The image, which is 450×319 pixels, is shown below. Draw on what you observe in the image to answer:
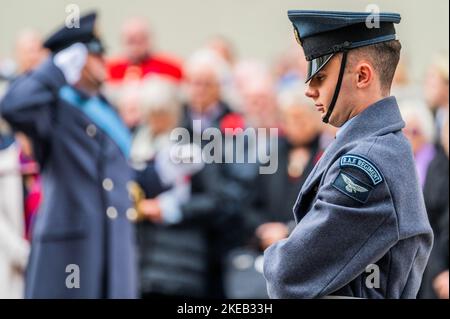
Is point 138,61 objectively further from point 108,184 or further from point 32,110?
point 32,110

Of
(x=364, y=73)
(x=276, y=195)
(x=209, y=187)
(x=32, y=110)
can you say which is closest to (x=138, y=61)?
(x=209, y=187)

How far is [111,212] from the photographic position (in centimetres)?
581

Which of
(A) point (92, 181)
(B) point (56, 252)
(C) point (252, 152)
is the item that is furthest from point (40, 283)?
(C) point (252, 152)

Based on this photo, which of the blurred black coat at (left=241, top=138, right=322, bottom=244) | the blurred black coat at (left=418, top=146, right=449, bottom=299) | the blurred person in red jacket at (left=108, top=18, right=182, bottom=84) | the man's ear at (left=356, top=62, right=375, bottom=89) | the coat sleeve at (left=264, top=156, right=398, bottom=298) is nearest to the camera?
the coat sleeve at (left=264, top=156, right=398, bottom=298)

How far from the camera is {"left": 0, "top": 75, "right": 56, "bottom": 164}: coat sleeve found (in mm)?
5590

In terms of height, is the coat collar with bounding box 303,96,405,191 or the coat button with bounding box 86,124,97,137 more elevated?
the coat button with bounding box 86,124,97,137

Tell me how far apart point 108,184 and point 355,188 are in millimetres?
2728

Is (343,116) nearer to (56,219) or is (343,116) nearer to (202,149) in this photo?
(56,219)

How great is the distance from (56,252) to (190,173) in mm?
1272

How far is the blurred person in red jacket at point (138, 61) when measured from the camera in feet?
28.5

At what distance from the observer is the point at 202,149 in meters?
6.71

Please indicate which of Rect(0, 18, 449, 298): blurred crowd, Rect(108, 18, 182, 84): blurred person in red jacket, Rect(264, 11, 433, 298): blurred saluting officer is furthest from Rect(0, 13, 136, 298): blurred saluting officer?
Rect(108, 18, 182, 84): blurred person in red jacket

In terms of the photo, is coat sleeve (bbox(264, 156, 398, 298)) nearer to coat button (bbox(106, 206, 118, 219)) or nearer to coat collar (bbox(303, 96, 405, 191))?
coat collar (bbox(303, 96, 405, 191))

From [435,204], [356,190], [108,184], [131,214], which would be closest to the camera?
[356,190]
